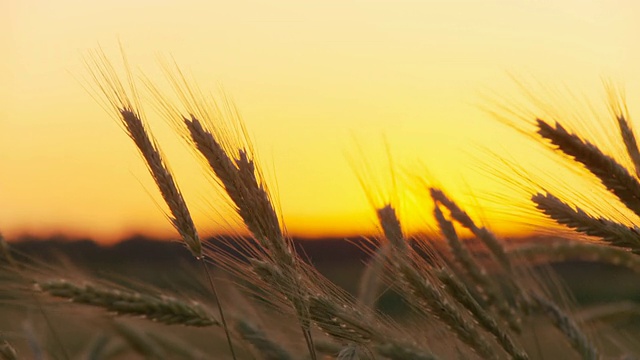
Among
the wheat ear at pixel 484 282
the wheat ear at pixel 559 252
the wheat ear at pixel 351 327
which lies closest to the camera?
the wheat ear at pixel 351 327

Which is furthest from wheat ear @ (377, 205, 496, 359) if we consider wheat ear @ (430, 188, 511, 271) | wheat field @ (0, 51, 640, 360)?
wheat ear @ (430, 188, 511, 271)

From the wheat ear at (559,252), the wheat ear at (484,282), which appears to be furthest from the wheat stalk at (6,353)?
the wheat ear at (559,252)

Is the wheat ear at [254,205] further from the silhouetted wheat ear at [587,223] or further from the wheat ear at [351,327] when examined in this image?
the silhouetted wheat ear at [587,223]

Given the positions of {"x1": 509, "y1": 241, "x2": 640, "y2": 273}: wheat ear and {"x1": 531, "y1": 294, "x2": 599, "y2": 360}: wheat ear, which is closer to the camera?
{"x1": 531, "y1": 294, "x2": 599, "y2": 360}: wheat ear

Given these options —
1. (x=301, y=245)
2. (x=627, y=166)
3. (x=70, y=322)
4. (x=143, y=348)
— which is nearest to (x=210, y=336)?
(x=143, y=348)

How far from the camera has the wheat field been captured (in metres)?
2.01

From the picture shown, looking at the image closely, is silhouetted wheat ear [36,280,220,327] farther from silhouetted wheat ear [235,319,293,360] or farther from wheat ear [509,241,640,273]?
wheat ear [509,241,640,273]

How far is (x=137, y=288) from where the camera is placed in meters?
2.20

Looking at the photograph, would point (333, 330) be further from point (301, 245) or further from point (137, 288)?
point (137, 288)

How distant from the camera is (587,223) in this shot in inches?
81.5

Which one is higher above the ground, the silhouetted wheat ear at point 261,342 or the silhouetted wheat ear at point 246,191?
the silhouetted wheat ear at point 246,191

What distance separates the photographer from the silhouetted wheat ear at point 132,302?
2.02 meters

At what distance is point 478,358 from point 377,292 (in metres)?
0.67

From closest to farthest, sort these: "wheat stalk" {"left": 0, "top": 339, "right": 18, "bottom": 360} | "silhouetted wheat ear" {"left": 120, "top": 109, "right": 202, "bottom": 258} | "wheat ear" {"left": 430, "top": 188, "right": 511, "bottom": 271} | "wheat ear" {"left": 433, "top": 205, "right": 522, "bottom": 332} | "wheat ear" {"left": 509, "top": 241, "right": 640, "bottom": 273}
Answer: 1. "wheat stalk" {"left": 0, "top": 339, "right": 18, "bottom": 360}
2. "silhouetted wheat ear" {"left": 120, "top": 109, "right": 202, "bottom": 258}
3. "wheat ear" {"left": 433, "top": 205, "right": 522, "bottom": 332}
4. "wheat ear" {"left": 430, "top": 188, "right": 511, "bottom": 271}
5. "wheat ear" {"left": 509, "top": 241, "right": 640, "bottom": 273}
